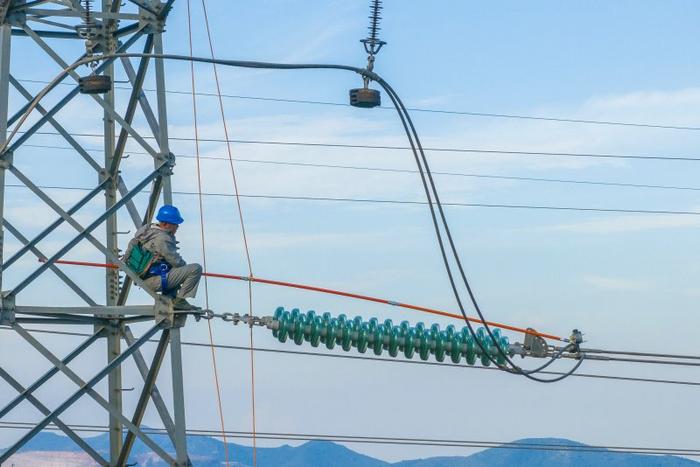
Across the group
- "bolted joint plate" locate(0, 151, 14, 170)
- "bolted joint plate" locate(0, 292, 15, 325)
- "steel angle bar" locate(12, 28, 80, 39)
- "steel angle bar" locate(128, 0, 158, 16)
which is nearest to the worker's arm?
"bolted joint plate" locate(0, 292, 15, 325)

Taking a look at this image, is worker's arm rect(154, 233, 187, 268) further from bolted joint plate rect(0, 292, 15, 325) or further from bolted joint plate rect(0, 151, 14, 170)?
bolted joint plate rect(0, 151, 14, 170)

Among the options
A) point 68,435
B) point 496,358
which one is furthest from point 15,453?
point 496,358

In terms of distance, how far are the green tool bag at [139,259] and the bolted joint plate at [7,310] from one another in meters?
1.47

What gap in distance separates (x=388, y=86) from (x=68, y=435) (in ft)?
23.9

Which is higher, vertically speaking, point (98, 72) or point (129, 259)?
point (98, 72)

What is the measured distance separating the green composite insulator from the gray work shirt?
1.37 metres

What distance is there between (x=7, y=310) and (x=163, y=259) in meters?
1.90

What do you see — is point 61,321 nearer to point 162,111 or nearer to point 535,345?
point 162,111

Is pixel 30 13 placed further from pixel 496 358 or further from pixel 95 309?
pixel 496 358

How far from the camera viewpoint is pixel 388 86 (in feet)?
49.1

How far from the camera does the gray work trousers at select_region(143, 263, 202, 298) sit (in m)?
18.0

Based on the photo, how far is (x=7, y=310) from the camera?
18.2m

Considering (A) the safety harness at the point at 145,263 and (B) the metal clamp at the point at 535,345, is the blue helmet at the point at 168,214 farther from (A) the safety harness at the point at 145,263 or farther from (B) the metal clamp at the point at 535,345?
(B) the metal clamp at the point at 535,345

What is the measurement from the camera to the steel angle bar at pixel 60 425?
62.6ft
